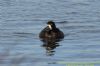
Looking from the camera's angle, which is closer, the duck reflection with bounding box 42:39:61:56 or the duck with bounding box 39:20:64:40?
the duck reflection with bounding box 42:39:61:56

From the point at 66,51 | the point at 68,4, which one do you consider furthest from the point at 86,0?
the point at 66,51

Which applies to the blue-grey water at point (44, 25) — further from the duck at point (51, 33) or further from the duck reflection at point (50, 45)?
the duck at point (51, 33)

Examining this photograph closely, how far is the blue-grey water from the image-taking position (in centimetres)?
1408

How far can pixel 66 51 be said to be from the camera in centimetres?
1555

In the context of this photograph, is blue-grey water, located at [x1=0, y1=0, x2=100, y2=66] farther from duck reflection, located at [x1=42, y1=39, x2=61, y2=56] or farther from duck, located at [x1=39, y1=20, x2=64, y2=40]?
duck, located at [x1=39, y1=20, x2=64, y2=40]

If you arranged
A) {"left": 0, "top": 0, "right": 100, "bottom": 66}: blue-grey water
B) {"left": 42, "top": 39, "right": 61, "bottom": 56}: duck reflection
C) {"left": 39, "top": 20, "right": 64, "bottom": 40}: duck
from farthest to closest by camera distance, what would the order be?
{"left": 39, "top": 20, "right": 64, "bottom": 40}: duck, {"left": 42, "top": 39, "right": 61, "bottom": 56}: duck reflection, {"left": 0, "top": 0, "right": 100, "bottom": 66}: blue-grey water

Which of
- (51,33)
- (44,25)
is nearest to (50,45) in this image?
(51,33)

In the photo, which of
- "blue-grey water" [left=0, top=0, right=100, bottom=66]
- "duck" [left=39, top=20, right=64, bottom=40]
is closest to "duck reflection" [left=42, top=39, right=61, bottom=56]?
"blue-grey water" [left=0, top=0, right=100, bottom=66]

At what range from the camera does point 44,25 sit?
854 inches

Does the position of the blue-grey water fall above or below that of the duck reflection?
above

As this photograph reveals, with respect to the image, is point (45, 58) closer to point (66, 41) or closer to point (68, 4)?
point (66, 41)

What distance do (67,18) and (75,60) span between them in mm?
9689

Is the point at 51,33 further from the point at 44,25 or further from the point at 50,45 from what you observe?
the point at 44,25

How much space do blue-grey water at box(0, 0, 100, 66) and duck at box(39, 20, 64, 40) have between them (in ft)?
0.81
